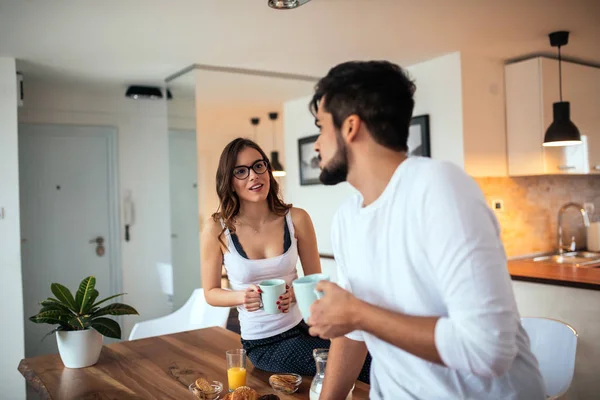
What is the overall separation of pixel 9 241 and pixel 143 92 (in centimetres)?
171

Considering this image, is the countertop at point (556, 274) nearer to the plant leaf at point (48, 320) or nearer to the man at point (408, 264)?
the man at point (408, 264)

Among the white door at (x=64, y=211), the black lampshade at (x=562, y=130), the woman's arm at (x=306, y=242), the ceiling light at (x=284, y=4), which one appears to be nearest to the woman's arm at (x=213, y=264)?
the woman's arm at (x=306, y=242)

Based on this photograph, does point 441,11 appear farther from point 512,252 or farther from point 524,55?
point 512,252

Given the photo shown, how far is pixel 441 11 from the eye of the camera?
2.94m

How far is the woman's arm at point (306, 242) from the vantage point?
6.96 ft

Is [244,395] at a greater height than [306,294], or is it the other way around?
[306,294]

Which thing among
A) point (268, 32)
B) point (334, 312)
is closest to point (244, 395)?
point (334, 312)

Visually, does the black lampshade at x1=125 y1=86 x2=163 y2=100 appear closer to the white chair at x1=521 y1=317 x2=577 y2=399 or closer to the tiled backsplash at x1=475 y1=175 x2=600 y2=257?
the tiled backsplash at x1=475 y1=175 x2=600 y2=257

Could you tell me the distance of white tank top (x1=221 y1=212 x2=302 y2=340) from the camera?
1.94m

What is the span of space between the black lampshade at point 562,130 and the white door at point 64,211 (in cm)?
383

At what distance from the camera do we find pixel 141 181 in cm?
534

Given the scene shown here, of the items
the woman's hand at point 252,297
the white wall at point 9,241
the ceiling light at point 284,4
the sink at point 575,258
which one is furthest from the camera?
the sink at point 575,258

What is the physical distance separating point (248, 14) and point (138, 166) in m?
2.84

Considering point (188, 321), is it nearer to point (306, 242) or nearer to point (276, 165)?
point (306, 242)
